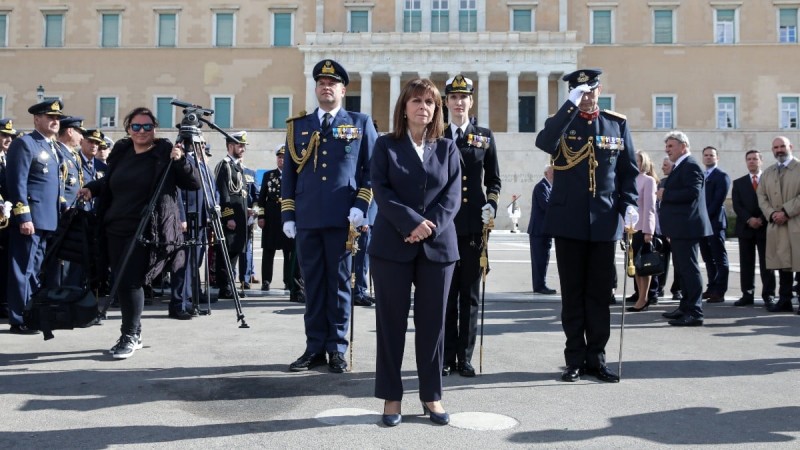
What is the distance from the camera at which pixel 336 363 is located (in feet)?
18.3

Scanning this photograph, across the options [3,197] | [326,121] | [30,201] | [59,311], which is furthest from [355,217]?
[3,197]

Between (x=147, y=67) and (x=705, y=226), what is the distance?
47.3m

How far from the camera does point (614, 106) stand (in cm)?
4816

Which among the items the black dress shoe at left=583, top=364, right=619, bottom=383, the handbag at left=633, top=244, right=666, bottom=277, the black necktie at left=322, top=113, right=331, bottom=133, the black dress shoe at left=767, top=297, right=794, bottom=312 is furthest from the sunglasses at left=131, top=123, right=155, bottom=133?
the black dress shoe at left=767, top=297, right=794, bottom=312

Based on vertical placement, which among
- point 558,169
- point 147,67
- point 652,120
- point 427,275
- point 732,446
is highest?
point 147,67

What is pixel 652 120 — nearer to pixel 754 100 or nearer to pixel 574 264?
pixel 754 100

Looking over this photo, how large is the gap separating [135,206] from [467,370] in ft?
10.1

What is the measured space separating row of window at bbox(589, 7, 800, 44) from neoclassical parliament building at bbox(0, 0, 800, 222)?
0.09 meters

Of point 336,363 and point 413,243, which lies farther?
point 336,363

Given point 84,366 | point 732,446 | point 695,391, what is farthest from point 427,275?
point 84,366

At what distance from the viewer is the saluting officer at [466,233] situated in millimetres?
5512

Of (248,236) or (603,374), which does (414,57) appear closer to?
(248,236)

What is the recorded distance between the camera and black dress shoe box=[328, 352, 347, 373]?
18.3 feet

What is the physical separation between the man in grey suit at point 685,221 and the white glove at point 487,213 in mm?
3869
